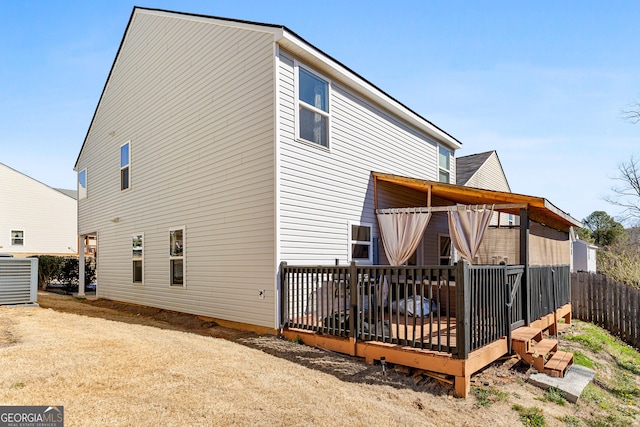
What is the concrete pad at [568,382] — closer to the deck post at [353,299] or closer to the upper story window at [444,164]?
the deck post at [353,299]

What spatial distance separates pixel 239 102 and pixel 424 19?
16.5 ft

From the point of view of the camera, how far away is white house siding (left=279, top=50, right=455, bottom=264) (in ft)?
23.4

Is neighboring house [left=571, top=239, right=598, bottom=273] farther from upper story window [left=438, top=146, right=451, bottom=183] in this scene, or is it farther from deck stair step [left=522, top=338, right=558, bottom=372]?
deck stair step [left=522, top=338, right=558, bottom=372]

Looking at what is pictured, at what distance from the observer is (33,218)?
25172mm

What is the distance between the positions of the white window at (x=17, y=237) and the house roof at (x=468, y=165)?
26330mm

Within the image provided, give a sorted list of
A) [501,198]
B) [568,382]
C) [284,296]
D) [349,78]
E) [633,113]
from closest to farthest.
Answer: [568,382] < [284,296] < [501,198] < [349,78] < [633,113]

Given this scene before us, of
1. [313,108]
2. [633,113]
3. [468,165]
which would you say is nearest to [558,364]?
[313,108]

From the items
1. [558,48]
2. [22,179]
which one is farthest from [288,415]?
[22,179]

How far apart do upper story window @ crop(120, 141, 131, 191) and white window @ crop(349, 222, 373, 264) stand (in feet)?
24.0

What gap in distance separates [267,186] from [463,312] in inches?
156

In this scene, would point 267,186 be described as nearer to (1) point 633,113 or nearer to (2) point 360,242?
(2) point 360,242

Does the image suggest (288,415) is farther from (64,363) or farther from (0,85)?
(0,85)

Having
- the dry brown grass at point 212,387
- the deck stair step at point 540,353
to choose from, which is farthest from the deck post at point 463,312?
the deck stair step at point 540,353

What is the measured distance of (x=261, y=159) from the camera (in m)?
7.18
